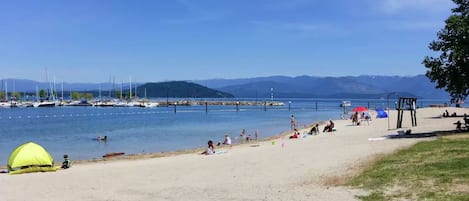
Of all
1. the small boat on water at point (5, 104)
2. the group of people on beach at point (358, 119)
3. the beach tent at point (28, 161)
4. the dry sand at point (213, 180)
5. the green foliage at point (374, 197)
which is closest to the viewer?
the green foliage at point (374, 197)

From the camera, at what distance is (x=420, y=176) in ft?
46.0

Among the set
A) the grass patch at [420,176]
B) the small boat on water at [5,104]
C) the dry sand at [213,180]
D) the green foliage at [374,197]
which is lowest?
the dry sand at [213,180]

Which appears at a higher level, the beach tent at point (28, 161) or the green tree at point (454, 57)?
the green tree at point (454, 57)

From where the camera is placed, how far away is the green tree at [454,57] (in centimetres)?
2656

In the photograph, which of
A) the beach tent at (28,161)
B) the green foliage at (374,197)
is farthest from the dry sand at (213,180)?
the beach tent at (28,161)

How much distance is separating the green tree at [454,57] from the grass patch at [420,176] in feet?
30.2

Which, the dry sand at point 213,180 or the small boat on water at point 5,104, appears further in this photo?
the small boat on water at point 5,104

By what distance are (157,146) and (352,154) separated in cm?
2104

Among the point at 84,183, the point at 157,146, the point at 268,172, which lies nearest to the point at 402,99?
the point at 157,146

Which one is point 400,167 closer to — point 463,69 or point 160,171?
point 160,171

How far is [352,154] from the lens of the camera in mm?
21375

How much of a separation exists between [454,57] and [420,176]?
593 inches

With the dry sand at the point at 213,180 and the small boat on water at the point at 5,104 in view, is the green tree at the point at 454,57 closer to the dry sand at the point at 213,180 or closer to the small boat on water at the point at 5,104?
the dry sand at the point at 213,180

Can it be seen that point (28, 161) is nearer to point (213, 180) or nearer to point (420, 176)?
point (213, 180)
